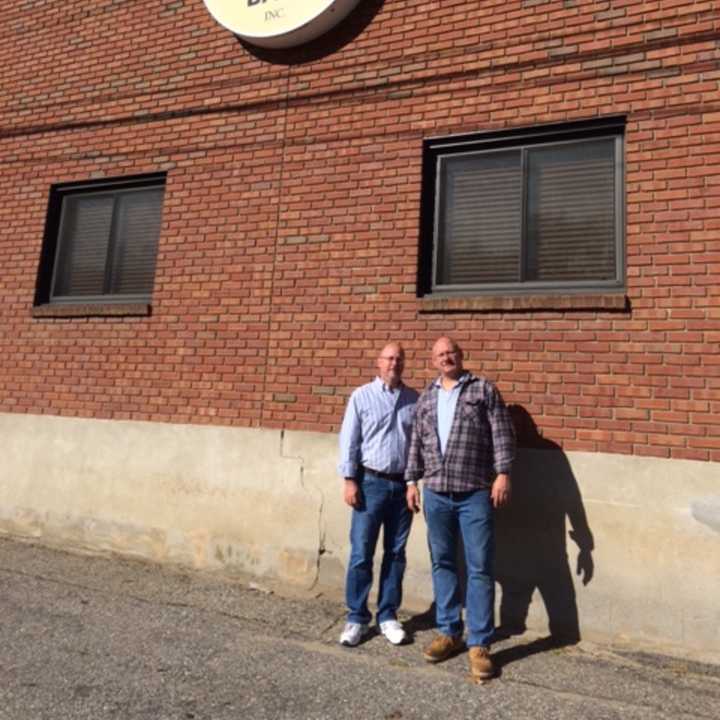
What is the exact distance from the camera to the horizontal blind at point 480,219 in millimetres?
4637

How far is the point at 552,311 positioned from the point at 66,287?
4.55 m

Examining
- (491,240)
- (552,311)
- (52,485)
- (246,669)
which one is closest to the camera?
(246,669)

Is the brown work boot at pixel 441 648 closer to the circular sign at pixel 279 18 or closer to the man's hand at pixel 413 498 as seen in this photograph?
the man's hand at pixel 413 498

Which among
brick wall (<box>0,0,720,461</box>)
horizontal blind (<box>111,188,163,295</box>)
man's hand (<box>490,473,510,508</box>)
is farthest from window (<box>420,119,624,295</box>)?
horizontal blind (<box>111,188,163,295</box>)

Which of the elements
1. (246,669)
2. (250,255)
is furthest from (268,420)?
(246,669)

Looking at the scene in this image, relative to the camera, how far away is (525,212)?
4609 mm

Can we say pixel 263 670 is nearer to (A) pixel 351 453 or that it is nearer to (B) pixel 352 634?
(B) pixel 352 634

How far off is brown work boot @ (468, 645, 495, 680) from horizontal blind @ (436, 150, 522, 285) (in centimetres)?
249

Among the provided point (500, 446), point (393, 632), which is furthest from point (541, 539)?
point (393, 632)

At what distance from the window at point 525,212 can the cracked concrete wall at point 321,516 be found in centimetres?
132

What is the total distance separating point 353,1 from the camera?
514cm

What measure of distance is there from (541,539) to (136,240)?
434 centimetres

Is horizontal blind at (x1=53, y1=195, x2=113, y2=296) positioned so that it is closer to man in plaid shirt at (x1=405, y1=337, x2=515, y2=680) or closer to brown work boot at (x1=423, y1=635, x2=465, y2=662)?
man in plaid shirt at (x1=405, y1=337, x2=515, y2=680)

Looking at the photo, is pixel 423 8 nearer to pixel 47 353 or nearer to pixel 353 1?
pixel 353 1
